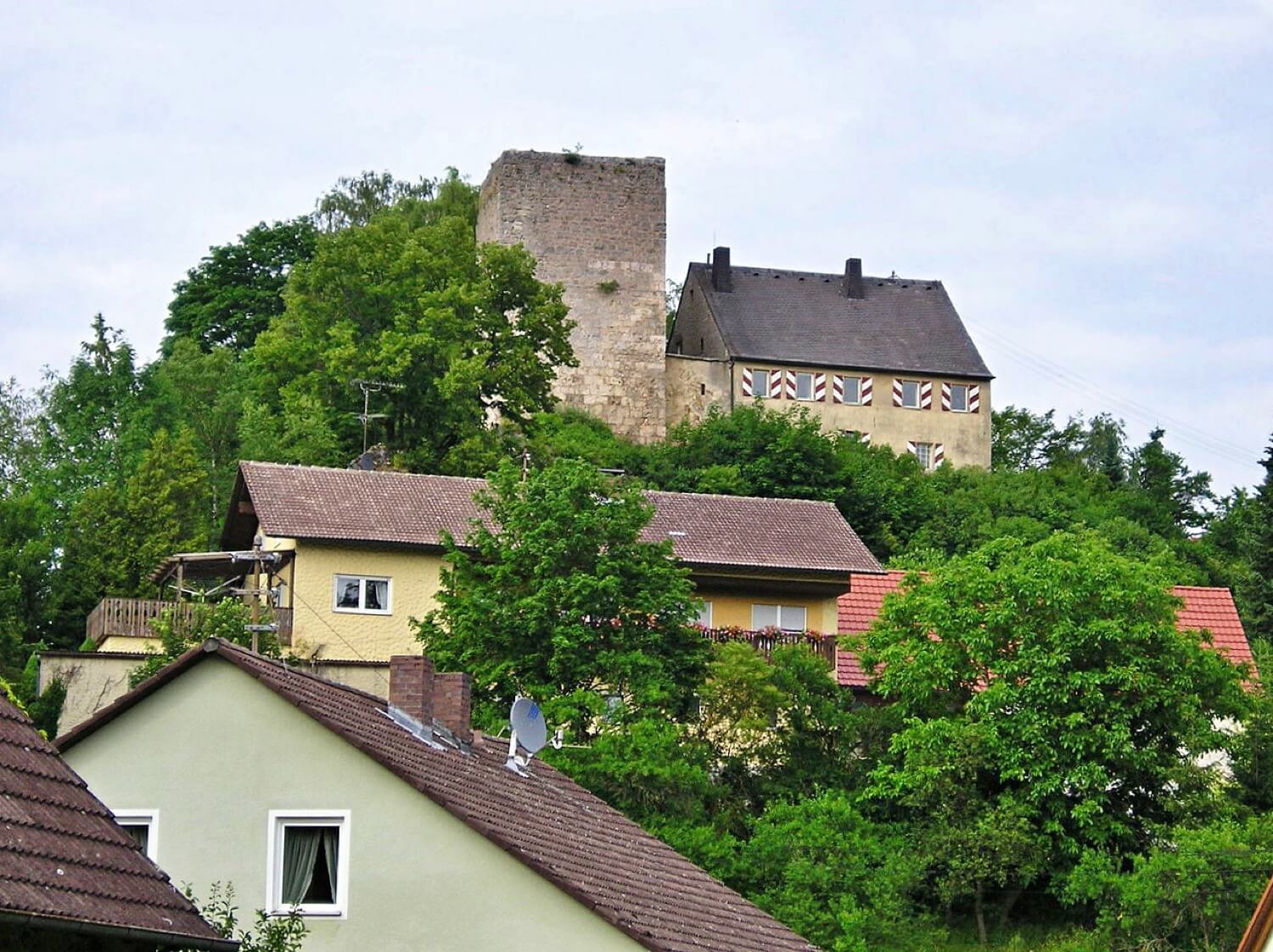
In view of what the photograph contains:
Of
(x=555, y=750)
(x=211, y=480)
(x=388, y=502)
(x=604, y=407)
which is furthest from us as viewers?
(x=604, y=407)

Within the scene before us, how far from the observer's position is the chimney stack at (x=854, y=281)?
267 feet

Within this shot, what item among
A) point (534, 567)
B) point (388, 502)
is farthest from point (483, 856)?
point (388, 502)

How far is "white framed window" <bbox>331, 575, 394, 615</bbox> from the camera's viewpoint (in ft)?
144

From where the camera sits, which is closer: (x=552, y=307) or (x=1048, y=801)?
(x=1048, y=801)

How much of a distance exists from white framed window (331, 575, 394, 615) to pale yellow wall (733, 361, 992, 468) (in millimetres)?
31757

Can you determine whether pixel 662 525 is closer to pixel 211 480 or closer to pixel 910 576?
pixel 910 576

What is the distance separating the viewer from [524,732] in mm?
23391

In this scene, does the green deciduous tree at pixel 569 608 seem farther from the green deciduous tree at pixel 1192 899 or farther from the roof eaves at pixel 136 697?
the roof eaves at pixel 136 697

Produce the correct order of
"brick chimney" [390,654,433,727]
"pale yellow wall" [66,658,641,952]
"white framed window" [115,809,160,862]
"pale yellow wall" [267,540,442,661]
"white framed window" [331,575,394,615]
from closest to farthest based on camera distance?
1. "pale yellow wall" [66,658,641,952]
2. "white framed window" [115,809,160,862]
3. "brick chimney" [390,654,433,727]
4. "pale yellow wall" [267,540,442,661]
5. "white framed window" [331,575,394,615]

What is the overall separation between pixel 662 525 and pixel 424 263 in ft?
57.3

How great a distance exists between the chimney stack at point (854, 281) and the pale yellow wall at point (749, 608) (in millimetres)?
35506

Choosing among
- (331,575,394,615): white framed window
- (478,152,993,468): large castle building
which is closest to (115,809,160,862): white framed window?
(331,575,394,615): white framed window

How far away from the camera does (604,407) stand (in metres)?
72.2

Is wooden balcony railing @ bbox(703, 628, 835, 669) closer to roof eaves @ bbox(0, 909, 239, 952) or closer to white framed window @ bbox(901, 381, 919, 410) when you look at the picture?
roof eaves @ bbox(0, 909, 239, 952)
